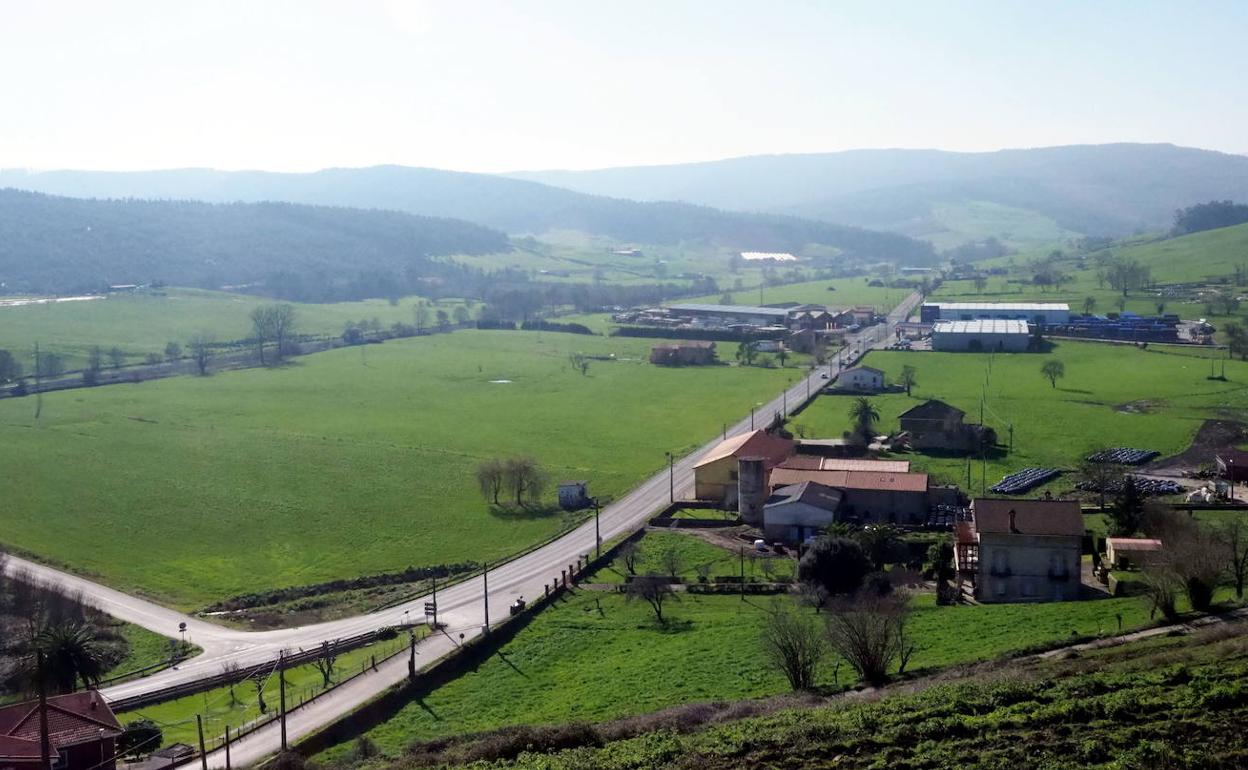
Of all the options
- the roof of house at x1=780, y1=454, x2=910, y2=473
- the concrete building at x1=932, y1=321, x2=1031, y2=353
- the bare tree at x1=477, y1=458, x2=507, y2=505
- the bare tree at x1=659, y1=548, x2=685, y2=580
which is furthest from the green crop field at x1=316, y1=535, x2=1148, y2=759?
the concrete building at x1=932, y1=321, x2=1031, y2=353

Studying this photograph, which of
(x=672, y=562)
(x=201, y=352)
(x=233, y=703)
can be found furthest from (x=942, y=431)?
(x=201, y=352)

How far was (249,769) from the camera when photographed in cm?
1944

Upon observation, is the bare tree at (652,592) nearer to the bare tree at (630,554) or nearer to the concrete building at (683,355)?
the bare tree at (630,554)

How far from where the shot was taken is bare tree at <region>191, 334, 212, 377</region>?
81.1 meters

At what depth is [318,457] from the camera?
5003 centimetres

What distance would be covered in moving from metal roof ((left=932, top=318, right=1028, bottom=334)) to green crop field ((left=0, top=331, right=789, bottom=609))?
53.7 feet

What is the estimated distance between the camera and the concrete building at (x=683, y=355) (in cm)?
7925

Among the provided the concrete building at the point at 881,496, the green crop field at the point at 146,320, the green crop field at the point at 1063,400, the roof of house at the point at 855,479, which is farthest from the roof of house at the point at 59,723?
the green crop field at the point at 146,320

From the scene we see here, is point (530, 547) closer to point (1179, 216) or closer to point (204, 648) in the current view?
point (204, 648)

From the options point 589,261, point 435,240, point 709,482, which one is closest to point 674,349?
point 709,482

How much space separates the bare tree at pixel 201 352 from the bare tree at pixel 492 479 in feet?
143

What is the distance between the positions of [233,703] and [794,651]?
40.5 ft

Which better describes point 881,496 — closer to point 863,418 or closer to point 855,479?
point 855,479

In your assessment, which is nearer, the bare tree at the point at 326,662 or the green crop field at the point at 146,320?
the bare tree at the point at 326,662
